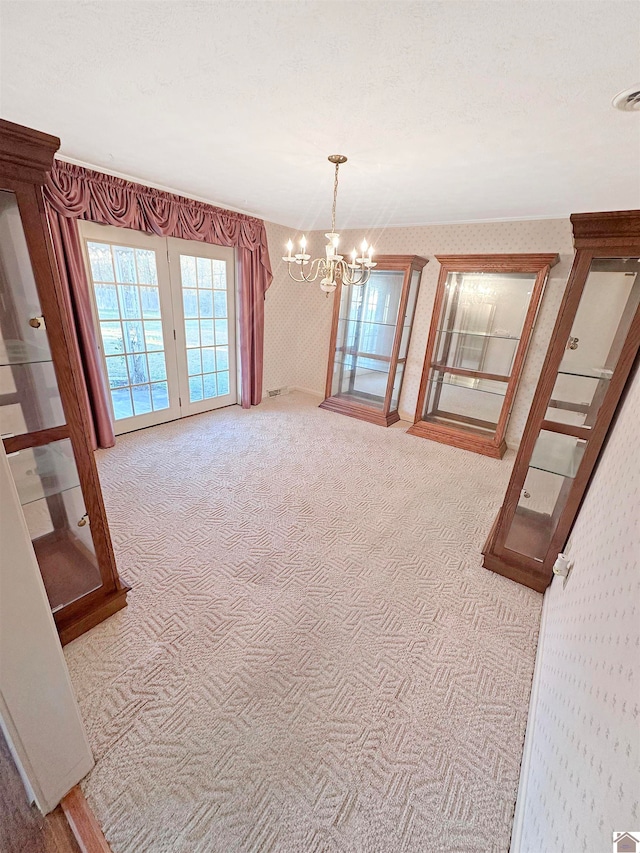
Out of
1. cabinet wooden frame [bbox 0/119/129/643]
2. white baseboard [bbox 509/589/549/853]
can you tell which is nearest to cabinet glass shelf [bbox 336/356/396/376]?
→ white baseboard [bbox 509/589/549/853]

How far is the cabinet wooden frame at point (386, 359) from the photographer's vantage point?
12.1ft

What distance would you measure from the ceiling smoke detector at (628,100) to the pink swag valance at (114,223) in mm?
3144

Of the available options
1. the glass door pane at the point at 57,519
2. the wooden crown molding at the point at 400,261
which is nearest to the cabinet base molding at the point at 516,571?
the glass door pane at the point at 57,519

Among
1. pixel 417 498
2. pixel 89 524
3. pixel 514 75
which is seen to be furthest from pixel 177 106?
pixel 417 498

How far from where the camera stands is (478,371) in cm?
375

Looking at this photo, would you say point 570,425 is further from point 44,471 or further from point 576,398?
point 44,471

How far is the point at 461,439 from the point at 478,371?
768 mm

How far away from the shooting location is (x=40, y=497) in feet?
4.51

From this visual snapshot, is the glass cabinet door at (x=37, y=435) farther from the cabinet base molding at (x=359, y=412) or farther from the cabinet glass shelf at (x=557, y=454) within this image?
the cabinet base molding at (x=359, y=412)

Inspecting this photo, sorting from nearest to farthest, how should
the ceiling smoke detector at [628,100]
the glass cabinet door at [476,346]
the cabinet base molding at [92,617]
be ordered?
the ceiling smoke detector at [628,100]
the cabinet base molding at [92,617]
the glass cabinet door at [476,346]

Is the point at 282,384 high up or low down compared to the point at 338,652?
up

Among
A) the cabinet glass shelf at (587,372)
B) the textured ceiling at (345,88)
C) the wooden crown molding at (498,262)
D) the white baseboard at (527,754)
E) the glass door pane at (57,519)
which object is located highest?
the textured ceiling at (345,88)

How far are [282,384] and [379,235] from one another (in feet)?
7.65

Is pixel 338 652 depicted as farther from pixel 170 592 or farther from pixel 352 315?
pixel 352 315
